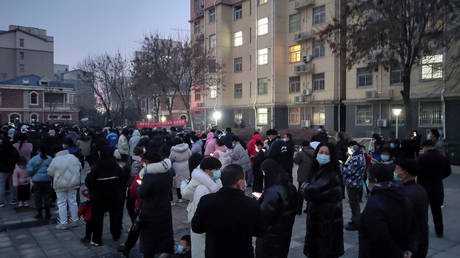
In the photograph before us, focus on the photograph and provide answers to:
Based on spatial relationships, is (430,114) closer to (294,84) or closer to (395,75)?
(395,75)

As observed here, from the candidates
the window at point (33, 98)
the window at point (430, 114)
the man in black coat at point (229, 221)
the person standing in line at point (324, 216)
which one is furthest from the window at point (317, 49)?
the window at point (33, 98)

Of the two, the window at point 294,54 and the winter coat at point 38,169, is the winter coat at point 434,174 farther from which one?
the window at point 294,54

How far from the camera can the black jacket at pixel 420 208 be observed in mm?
4035

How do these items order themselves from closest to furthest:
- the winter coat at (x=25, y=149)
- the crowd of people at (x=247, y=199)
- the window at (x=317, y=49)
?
the crowd of people at (x=247, y=199) < the winter coat at (x=25, y=149) < the window at (x=317, y=49)

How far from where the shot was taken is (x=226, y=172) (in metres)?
3.20

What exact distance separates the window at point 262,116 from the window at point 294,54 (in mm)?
5537

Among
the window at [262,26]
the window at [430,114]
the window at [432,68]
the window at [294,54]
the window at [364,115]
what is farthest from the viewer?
the window at [262,26]

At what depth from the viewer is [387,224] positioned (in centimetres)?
328

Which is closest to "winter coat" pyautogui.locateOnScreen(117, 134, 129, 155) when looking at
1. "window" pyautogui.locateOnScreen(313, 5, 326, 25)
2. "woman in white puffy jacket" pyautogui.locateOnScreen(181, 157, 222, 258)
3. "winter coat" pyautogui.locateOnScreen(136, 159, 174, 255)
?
"winter coat" pyautogui.locateOnScreen(136, 159, 174, 255)

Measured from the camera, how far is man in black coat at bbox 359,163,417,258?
3.26 metres

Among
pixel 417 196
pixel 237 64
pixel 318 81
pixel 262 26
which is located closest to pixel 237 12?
pixel 262 26

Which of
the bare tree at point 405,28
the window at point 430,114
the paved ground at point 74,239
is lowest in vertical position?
the paved ground at point 74,239

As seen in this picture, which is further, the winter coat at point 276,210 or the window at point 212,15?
the window at point 212,15

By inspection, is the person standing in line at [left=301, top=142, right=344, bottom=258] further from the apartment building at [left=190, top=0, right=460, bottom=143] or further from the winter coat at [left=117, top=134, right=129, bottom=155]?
the apartment building at [left=190, top=0, right=460, bottom=143]
